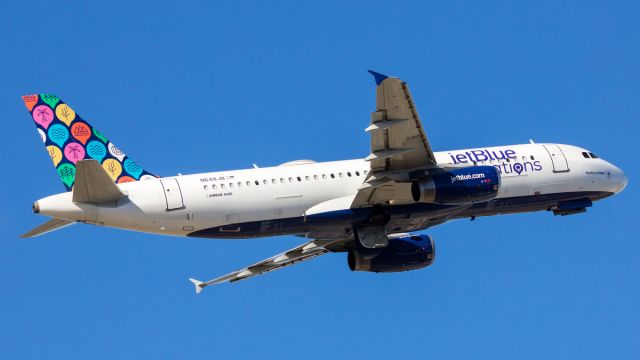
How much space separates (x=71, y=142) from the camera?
52219mm

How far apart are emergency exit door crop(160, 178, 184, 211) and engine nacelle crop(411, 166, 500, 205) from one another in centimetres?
970

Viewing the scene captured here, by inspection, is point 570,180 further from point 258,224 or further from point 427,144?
point 258,224

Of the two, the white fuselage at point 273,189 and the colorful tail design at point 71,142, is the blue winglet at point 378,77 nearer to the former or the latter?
the white fuselage at point 273,189

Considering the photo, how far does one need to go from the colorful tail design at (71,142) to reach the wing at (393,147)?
961 cm

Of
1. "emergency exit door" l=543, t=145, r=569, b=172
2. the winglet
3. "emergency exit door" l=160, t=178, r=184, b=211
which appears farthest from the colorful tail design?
"emergency exit door" l=543, t=145, r=569, b=172

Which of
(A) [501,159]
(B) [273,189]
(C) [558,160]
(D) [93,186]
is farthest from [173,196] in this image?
(C) [558,160]

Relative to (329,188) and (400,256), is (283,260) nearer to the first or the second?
(400,256)

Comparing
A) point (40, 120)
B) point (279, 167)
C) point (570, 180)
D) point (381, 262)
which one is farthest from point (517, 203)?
point (40, 120)

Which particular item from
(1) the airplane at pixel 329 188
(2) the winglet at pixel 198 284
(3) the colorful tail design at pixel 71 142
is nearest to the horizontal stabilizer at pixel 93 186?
(1) the airplane at pixel 329 188

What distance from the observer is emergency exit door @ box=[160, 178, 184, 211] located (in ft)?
164

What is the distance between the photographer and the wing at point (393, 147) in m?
47.1

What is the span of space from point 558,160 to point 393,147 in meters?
10.9

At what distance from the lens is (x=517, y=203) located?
55.9 meters

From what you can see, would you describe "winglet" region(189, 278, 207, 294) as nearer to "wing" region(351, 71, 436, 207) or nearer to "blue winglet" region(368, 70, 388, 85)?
"wing" region(351, 71, 436, 207)
